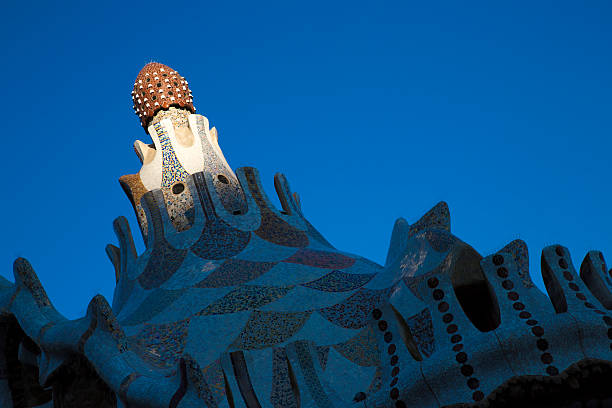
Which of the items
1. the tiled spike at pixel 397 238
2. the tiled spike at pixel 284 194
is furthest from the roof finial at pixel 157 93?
the tiled spike at pixel 397 238

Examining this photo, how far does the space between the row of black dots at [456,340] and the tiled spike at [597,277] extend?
94 centimetres

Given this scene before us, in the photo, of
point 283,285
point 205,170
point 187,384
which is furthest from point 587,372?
point 205,170

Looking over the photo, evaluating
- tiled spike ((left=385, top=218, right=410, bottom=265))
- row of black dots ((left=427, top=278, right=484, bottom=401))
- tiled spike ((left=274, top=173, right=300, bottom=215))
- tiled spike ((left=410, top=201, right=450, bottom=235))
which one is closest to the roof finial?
tiled spike ((left=274, top=173, right=300, bottom=215))

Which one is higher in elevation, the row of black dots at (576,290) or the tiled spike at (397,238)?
the tiled spike at (397,238)

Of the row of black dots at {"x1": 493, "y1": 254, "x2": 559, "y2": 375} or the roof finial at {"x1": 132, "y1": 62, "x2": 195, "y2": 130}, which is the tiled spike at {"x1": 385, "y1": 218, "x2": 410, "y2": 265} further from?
the roof finial at {"x1": 132, "y1": 62, "x2": 195, "y2": 130}

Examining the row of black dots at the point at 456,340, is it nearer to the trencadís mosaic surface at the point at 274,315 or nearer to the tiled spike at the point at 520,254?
the trencadís mosaic surface at the point at 274,315

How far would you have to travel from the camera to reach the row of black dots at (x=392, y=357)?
4.78 meters

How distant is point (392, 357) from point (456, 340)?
1.39 ft

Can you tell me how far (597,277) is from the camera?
17.2 ft

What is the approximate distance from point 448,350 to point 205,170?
18.2 ft

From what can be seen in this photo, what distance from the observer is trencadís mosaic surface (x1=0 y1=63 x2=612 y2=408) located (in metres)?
4.62

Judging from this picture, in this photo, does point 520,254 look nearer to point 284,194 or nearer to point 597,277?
point 597,277

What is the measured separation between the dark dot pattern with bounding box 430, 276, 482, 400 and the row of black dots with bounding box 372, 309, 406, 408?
4cm

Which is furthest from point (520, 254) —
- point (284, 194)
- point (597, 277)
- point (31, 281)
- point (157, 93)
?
point (157, 93)
